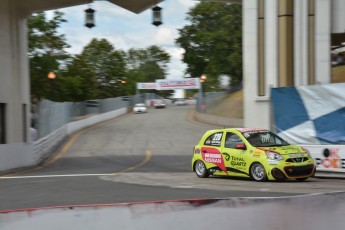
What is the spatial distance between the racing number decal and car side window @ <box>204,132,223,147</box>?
15 centimetres

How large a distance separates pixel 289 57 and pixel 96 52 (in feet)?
263

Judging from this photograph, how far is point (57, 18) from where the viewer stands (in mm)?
50281

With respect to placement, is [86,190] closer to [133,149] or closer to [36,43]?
[133,149]

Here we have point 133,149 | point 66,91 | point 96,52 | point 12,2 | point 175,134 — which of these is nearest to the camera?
point 12,2

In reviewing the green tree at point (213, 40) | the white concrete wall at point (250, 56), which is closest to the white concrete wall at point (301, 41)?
the white concrete wall at point (250, 56)

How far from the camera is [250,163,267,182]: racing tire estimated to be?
1323cm

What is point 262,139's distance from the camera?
46.1ft

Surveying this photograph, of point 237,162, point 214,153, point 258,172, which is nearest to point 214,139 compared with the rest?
point 214,153

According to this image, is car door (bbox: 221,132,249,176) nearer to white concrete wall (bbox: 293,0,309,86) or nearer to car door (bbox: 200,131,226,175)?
car door (bbox: 200,131,226,175)

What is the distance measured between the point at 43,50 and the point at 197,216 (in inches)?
1813

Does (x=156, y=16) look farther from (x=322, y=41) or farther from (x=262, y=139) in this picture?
(x=262, y=139)

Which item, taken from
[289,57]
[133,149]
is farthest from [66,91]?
[289,57]

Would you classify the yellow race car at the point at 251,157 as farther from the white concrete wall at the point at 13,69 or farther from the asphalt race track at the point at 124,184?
the white concrete wall at the point at 13,69

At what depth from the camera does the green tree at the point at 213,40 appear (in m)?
57.2
